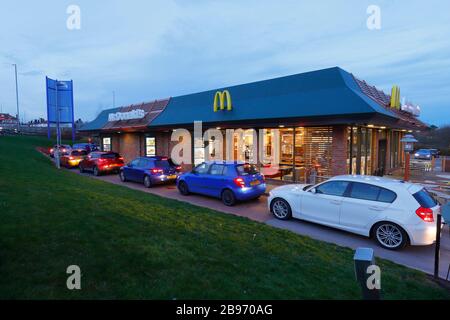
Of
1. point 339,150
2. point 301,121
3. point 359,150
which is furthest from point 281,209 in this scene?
point 359,150

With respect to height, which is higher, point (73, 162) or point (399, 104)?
point (399, 104)

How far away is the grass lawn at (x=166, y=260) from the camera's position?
3.34 meters

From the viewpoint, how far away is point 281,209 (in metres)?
7.91

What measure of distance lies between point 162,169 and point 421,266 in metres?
10.8

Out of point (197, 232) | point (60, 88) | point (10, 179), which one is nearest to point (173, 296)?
point (197, 232)

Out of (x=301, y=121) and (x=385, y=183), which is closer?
(x=385, y=183)

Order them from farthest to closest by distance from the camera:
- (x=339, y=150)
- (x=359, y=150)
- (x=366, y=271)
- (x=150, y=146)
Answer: (x=150, y=146)
(x=359, y=150)
(x=339, y=150)
(x=366, y=271)

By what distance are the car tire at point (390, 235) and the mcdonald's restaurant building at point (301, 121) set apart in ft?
15.0

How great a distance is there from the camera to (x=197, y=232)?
572cm

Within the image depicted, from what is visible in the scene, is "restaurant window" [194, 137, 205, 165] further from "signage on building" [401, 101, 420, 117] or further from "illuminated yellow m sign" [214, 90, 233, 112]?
"signage on building" [401, 101, 420, 117]

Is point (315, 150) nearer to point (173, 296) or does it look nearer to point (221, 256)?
point (221, 256)

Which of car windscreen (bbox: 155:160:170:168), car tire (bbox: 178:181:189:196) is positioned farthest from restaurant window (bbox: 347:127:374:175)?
car windscreen (bbox: 155:160:170:168)

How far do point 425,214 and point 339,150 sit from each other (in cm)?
566

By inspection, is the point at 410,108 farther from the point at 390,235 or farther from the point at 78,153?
the point at 78,153
